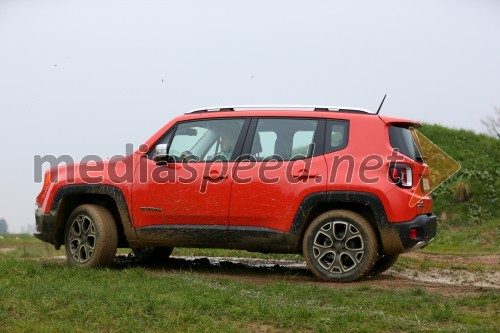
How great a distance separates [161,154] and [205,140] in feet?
1.75

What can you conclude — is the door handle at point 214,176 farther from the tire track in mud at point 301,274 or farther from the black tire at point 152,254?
the black tire at point 152,254

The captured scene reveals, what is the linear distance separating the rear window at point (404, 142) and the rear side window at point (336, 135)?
1.63ft

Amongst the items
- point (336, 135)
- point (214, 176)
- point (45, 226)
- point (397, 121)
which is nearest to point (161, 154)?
point (214, 176)

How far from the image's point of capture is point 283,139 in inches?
341

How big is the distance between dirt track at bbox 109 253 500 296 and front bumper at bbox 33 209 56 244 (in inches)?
39.8

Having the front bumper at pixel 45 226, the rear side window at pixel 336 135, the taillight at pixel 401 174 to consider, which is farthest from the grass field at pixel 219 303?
the rear side window at pixel 336 135

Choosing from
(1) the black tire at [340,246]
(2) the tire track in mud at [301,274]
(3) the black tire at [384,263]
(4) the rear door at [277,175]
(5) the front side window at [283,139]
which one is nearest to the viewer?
(2) the tire track in mud at [301,274]

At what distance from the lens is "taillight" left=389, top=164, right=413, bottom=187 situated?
8148 mm

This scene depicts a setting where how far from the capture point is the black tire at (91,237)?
917 centimetres

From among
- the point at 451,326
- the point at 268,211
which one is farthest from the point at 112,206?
the point at 451,326

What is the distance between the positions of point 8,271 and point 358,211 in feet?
13.0

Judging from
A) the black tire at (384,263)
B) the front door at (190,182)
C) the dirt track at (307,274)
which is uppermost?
the front door at (190,182)

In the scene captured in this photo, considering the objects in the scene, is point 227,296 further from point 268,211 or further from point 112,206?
point 112,206

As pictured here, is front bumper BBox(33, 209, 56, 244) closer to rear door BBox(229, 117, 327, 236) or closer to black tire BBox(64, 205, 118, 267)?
black tire BBox(64, 205, 118, 267)
